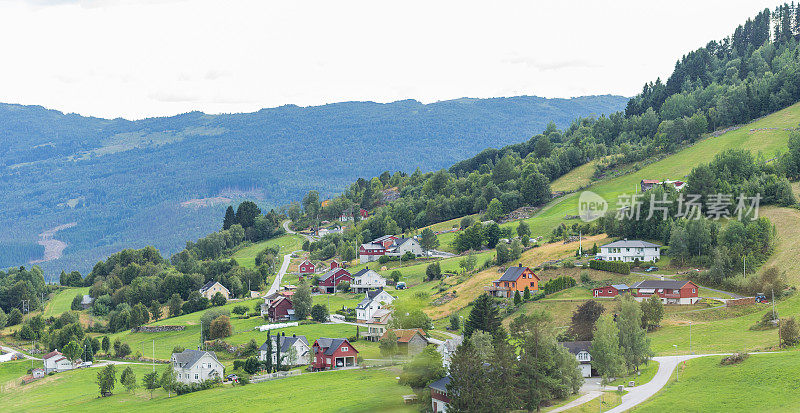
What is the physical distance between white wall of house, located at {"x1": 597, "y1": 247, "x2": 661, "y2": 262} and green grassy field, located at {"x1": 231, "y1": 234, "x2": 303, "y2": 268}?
69.3 metres

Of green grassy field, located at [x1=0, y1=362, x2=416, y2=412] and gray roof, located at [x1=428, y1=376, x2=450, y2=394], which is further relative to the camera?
green grassy field, located at [x1=0, y1=362, x2=416, y2=412]

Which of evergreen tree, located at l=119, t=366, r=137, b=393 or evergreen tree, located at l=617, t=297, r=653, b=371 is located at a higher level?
evergreen tree, located at l=617, t=297, r=653, b=371

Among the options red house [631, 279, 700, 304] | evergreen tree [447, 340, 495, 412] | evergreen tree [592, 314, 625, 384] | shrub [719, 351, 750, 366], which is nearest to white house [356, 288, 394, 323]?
red house [631, 279, 700, 304]

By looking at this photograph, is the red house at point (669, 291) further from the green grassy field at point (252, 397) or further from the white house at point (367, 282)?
the white house at point (367, 282)

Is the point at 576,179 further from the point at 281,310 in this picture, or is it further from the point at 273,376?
the point at 273,376

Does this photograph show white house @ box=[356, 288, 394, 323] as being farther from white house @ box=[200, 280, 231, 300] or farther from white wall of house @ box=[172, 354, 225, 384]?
white house @ box=[200, 280, 231, 300]

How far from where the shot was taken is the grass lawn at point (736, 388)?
45.2m

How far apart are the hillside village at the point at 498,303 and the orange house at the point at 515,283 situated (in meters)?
0.16

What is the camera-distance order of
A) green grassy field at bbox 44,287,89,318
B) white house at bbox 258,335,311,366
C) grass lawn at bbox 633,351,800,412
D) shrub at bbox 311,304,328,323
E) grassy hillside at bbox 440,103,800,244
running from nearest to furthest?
grass lawn at bbox 633,351,800,412 < white house at bbox 258,335,311,366 < shrub at bbox 311,304,328,323 < green grassy field at bbox 44,287,89,318 < grassy hillside at bbox 440,103,800,244

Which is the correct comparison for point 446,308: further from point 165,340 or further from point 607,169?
point 607,169

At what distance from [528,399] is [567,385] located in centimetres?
349

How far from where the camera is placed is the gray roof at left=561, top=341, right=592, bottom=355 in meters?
57.9

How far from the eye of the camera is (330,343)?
69688 millimetres

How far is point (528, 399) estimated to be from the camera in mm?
49031
